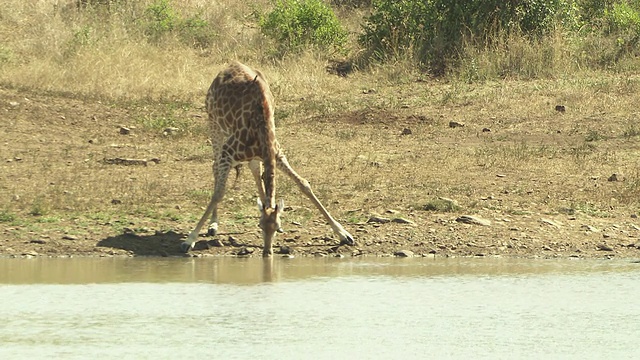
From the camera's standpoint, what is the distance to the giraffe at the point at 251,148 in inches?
441

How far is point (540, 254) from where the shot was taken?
11414 mm

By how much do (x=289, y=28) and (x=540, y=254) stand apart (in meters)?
9.81

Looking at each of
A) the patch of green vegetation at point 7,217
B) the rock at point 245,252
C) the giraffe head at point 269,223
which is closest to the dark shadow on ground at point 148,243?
the rock at point 245,252

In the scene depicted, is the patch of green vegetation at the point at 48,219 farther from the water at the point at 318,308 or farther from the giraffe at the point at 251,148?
the giraffe at the point at 251,148

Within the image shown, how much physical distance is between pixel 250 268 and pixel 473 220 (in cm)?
247

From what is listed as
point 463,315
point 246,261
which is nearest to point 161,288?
point 246,261

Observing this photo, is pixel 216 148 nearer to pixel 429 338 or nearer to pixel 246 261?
pixel 246 261

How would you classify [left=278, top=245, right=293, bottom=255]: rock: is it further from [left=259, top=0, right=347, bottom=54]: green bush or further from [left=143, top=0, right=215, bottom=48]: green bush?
[left=143, top=0, right=215, bottom=48]: green bush

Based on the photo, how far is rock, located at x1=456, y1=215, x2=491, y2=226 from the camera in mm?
12008

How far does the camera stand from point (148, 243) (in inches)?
451

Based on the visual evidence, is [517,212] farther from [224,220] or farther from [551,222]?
[224,220]

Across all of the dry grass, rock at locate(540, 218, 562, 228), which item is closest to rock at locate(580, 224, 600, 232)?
rock at locate(540, 218, 562, 228)

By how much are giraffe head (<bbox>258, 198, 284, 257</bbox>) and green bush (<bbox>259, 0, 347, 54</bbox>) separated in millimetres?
9524

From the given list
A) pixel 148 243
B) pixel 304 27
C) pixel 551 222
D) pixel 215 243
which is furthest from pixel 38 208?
pixel 304 27
